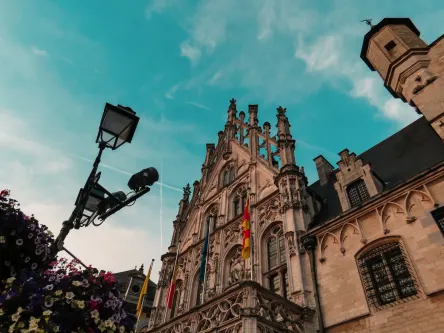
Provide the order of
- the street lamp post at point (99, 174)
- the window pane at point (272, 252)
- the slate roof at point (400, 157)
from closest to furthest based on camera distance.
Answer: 1. the street lamp post at point (99, 174)
2. the slate roof at point (400, 157)
3. the window pane at point (272, 252)

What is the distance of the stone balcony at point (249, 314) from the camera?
8.24 meters

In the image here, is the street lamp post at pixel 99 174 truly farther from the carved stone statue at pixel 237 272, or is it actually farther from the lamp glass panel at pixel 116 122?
the carved stone statue at pixel 237 272

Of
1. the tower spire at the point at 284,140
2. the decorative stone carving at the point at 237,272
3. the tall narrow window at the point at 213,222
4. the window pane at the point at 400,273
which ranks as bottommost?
the window pane at the point at 400,273

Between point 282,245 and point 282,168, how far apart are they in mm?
3578

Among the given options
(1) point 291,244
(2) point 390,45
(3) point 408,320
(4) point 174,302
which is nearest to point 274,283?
(1) point 291,244

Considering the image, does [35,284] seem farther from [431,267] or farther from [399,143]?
[399,143]

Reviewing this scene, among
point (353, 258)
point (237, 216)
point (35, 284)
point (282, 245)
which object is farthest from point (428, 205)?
point (35, 284)

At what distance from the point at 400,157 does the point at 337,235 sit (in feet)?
16.7

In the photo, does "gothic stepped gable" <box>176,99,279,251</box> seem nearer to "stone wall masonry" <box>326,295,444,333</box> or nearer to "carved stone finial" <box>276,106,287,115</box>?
"carved stone finial" <box>276,106,287,115</box>

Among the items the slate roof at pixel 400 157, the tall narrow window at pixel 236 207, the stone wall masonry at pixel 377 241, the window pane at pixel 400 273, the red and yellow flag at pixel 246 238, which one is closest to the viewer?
the stone wall masonry at pixel 377 241

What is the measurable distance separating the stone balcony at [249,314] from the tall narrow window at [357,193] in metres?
4.32

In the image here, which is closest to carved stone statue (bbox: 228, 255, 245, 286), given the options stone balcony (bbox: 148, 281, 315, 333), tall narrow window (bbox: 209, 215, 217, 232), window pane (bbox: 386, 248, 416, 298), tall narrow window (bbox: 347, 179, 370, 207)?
stone balcony (bbox: 148, 281, 315, 333)

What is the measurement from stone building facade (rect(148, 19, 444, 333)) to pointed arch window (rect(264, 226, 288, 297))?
48mm

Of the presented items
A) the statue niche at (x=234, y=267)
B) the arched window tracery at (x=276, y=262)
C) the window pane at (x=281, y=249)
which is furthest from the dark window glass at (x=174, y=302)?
the window pane at (x=281, y=249)
